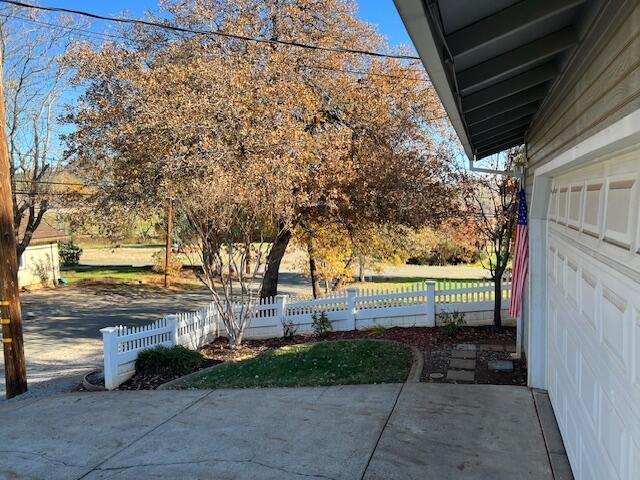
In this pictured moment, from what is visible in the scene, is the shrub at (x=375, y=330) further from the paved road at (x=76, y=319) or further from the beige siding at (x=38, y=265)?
→ the beige siding at (x=38, y=265)

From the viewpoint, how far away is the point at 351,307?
11.1 meters

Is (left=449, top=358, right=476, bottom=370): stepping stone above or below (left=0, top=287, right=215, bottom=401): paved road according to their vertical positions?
above

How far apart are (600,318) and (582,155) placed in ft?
2.94

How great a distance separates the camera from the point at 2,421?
6.15 metres

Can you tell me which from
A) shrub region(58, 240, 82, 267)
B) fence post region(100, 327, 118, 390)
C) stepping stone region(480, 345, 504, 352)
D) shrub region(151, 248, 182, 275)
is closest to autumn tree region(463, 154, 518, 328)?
stepping stone region(480, 345, 504, 352)

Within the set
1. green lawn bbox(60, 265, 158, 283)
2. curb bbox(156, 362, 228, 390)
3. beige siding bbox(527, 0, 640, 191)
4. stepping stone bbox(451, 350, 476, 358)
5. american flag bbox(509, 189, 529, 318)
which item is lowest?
Result: green lawn bbox(60, 265, 158, 283)

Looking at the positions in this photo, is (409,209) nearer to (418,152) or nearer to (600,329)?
(418,152)

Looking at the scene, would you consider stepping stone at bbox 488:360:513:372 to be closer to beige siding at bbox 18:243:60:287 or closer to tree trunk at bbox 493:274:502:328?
tree trunk at bbox 493:274:502:328

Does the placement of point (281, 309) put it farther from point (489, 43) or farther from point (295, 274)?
point (295, 274)

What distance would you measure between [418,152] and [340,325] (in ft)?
15.1

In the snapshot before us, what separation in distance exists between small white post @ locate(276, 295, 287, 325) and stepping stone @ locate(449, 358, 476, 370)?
14.5 ft

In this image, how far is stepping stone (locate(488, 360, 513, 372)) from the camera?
7.07 metres

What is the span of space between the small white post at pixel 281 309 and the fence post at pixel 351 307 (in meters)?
1.36

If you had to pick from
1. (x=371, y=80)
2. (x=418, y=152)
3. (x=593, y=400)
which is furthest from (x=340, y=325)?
(x=593, y=400)
